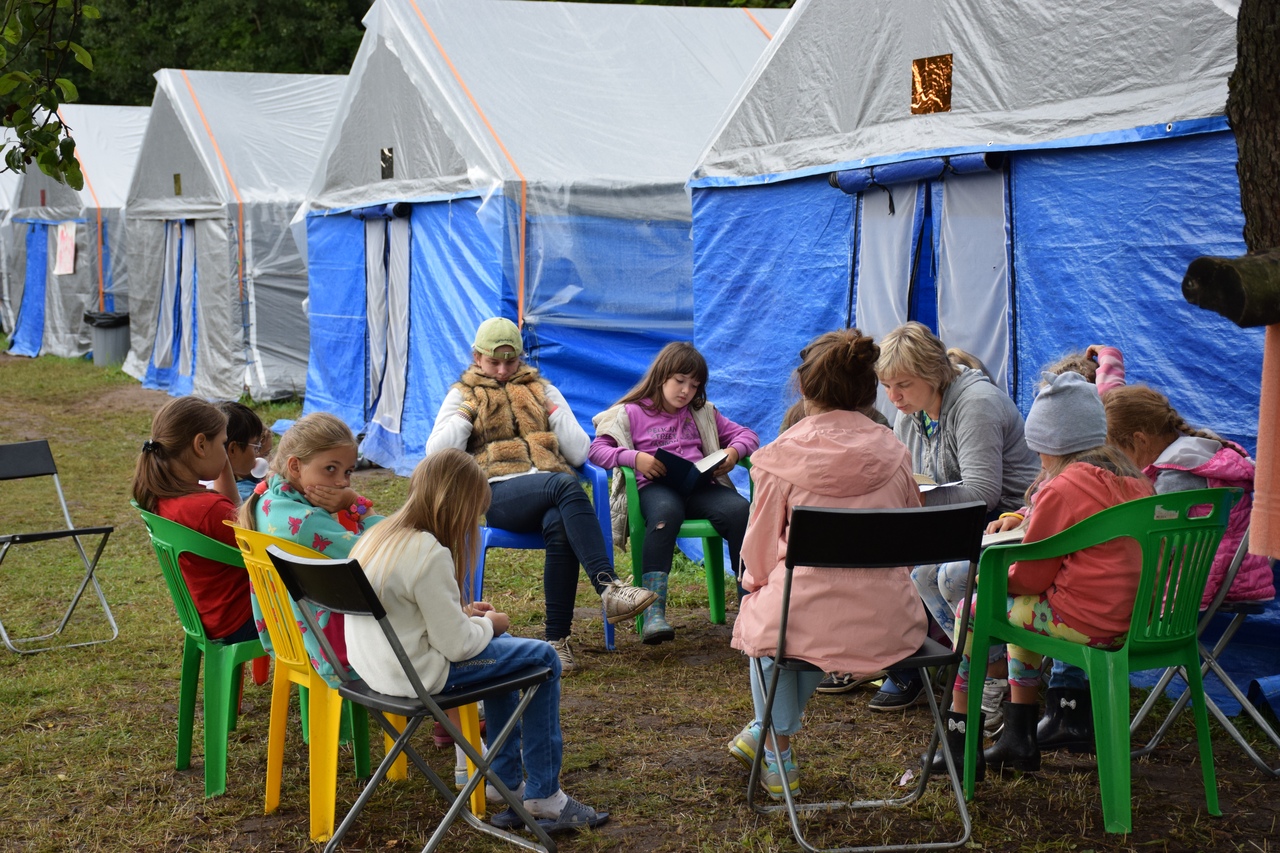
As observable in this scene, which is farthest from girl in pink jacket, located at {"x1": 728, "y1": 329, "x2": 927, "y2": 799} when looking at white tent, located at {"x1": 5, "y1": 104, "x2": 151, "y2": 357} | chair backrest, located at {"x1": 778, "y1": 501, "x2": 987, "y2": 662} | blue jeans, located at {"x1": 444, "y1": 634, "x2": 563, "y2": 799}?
white tent, located at {"x1": 5, "y1": 104, "x2": 151, "y2": 357}

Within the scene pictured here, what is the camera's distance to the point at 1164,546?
3.21 metres

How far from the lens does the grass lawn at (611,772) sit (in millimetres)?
3334

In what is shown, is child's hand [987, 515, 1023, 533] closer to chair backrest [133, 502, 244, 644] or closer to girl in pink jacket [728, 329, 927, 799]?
girl in pink jacket [728, 329, 927, 799]

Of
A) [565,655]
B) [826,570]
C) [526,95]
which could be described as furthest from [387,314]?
[826,570]

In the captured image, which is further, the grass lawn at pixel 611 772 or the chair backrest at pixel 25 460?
the chair backrest at pixel 25 460

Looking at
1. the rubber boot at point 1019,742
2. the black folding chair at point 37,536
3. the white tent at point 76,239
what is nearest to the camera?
the rubber boot at point 1019,742

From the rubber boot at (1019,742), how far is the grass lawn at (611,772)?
0.19ft

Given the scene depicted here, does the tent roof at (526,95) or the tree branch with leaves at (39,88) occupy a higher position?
the tent roof at (526,95)

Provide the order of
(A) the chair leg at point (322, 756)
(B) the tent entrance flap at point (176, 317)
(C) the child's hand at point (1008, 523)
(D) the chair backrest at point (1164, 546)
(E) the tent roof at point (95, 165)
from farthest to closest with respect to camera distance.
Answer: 1. (E) the tent roof at point (95, 165)
2. (B) the tent entrance flap at point (176, 317)
3. (C) the child's hand at point (1008, 523)
4. (A) the chair leg at point (322, 756)
5. (D) the chair backrest at point (1164, 546)

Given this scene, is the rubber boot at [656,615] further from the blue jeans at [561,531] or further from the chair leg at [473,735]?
the chair leg at [473,735]

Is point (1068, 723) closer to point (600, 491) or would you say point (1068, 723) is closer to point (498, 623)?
point (498, 623)

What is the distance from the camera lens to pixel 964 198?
16.8 feet

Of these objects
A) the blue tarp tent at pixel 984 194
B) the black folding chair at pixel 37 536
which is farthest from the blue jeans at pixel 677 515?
the black folding chair at pixel 37 536

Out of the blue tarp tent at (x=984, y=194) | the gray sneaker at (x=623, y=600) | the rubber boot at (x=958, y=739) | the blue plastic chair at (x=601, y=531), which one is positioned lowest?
the rubber boot at (x=958, y=739)
